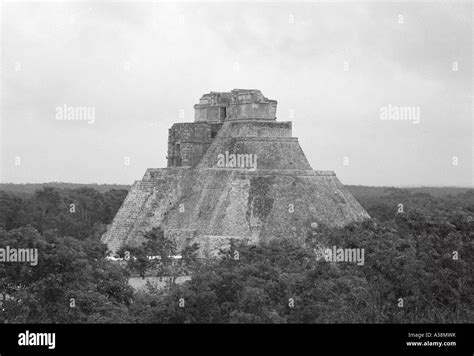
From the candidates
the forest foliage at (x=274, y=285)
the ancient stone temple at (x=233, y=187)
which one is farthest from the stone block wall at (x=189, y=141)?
the forest foliage at (x=274, y=285)

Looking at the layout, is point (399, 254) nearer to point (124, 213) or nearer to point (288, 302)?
point (288, 302)

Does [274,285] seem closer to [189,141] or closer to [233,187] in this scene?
[233,187]

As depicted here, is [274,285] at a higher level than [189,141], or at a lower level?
lower

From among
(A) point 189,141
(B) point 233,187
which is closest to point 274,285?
(B) point 233,187

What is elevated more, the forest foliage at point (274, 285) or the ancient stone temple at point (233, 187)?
the ancient stone temple at point (233, 187)

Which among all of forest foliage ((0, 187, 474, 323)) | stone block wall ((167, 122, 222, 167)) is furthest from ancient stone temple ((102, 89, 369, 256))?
forest foliage ((0, 187, 474, 323))

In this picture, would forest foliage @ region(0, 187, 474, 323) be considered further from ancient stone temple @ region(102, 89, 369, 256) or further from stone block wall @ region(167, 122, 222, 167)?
stone block wall @ region(167, 122, 222, 167)

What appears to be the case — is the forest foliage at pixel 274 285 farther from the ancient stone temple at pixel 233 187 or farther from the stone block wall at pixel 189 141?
the stone block wall at pixel 189 141

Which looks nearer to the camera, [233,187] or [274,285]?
[274,285]
